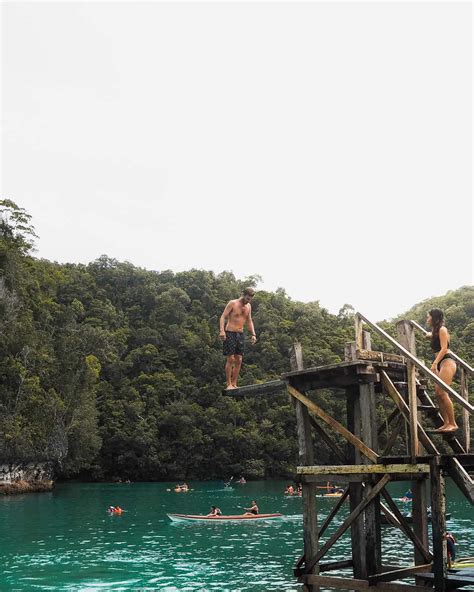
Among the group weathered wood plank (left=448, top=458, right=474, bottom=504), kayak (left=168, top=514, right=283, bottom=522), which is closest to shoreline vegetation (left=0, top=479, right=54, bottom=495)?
kayak (left=168, top=514, right=283, bottom=522)

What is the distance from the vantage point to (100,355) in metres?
81.2

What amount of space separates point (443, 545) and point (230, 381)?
20.3 ft

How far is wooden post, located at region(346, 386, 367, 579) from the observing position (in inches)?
583

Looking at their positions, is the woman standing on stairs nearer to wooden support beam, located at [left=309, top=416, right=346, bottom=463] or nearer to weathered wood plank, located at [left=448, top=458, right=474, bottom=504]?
weathered wood plank, located at [left=448, top=458, right=474, bottom=504]

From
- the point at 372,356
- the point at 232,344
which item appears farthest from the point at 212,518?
the point at 372,356

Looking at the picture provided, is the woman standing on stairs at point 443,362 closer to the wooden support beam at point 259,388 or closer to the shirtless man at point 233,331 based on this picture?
the wooden support beam at point 259,388

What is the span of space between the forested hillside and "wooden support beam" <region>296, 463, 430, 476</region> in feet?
166

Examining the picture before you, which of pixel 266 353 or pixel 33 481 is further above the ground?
pixel 266 353

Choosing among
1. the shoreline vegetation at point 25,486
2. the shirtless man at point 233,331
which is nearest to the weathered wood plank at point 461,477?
the shirtless man at point 233,331

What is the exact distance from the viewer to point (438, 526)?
11.8 m

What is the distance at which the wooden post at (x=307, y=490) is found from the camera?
14.3 m

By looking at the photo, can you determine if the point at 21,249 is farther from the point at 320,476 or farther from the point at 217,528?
the point at 320,476

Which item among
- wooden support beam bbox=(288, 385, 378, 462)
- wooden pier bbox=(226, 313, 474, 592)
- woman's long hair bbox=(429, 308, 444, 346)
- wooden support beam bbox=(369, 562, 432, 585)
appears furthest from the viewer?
wooden support beam bbox=(288, 385, 378, 462)

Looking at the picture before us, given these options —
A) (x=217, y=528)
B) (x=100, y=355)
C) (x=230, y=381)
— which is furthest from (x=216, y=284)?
(x=230, y=381)
